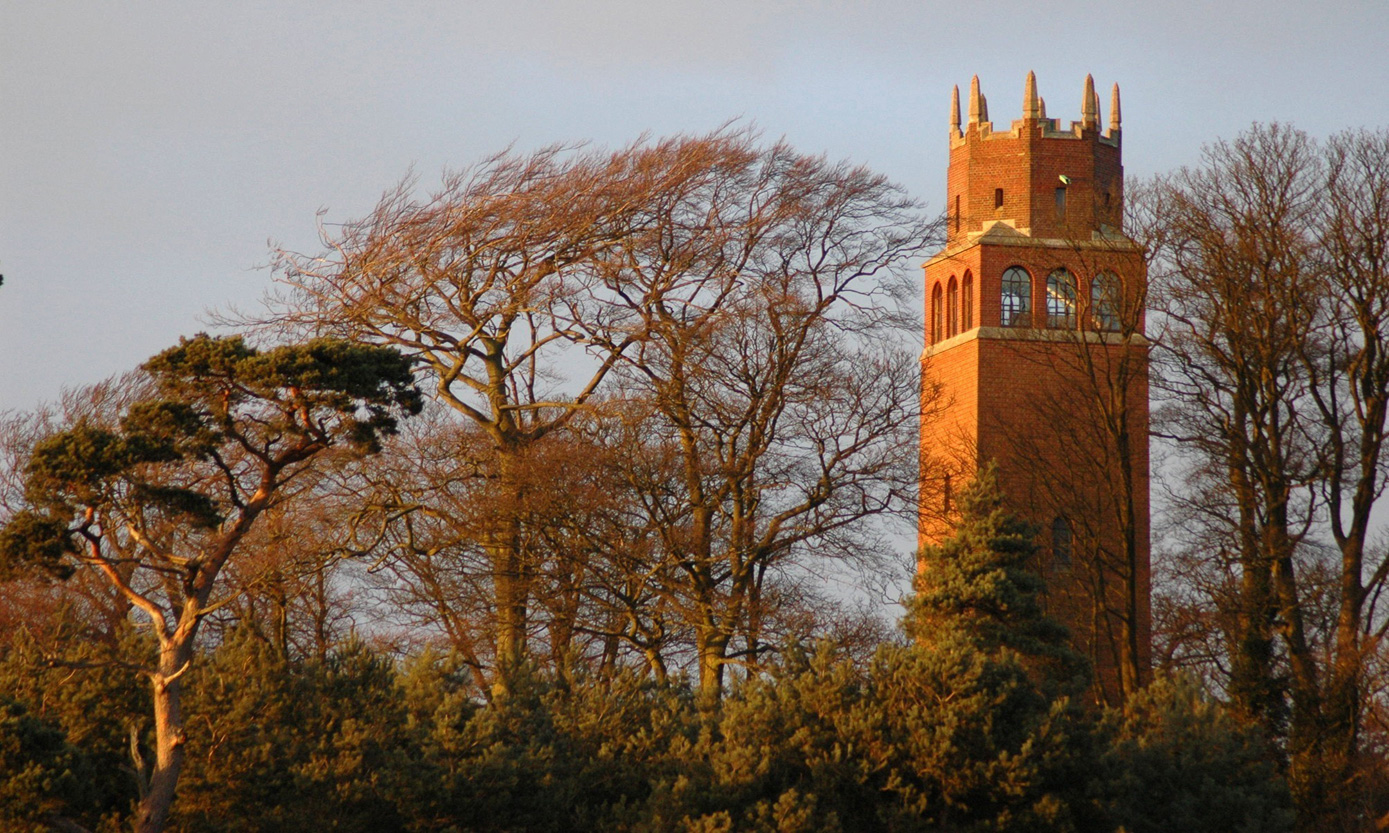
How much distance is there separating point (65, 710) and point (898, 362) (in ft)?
48.5

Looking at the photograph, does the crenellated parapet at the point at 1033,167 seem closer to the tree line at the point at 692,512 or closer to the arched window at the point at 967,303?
the arched window at the point at 967,303

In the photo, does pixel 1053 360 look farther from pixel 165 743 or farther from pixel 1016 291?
pixel 165 743

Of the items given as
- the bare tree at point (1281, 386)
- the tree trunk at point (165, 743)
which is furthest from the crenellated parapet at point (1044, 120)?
the tree trunk at point (165, 743)

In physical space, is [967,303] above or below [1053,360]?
above

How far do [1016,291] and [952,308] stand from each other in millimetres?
1730

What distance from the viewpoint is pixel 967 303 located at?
133 feet

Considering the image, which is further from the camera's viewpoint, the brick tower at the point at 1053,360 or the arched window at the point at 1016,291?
the arched window at the point at 1016,291

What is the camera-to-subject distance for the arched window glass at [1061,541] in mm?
35062

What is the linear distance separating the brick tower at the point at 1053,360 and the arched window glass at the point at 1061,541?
0.07m

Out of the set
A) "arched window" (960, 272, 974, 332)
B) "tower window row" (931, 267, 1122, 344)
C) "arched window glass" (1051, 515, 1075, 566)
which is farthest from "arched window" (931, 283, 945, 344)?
"arched window glass" (1051, 515, 1075, 566)

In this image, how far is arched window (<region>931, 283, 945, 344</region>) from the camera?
4162cm

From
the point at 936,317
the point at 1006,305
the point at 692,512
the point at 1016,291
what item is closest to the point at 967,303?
the point at 1006,305

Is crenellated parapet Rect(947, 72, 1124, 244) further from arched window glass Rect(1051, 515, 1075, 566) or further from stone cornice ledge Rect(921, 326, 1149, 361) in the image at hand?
arched window glass Rect(1051, 515, 1075, 566)

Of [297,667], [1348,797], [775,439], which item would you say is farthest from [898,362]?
[297,667]
